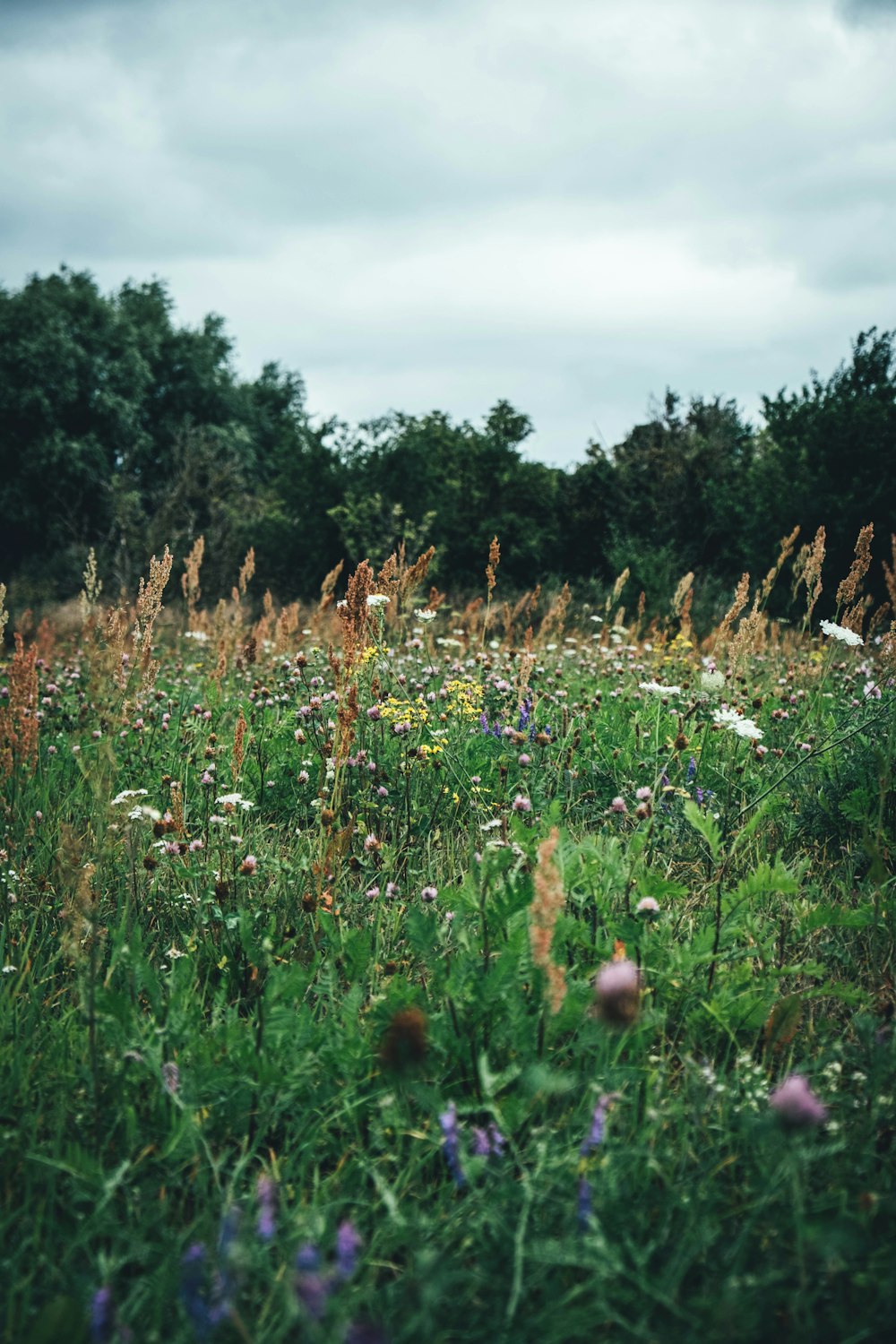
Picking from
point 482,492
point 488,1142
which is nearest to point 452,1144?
point 488,1142

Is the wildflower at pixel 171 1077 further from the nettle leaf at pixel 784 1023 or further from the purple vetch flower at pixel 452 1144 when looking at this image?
the nettle leaf at pixel 784 1023

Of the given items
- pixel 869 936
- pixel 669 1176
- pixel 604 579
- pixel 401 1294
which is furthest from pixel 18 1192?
pixel 604 579

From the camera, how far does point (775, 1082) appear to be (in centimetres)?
176

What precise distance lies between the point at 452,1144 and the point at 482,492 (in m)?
19.3

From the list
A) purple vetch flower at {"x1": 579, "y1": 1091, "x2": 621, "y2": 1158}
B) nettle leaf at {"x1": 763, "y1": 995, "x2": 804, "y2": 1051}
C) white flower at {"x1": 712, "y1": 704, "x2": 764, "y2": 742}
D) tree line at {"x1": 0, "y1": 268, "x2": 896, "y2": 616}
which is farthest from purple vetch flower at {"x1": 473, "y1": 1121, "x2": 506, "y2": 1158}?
tree line at {"x1": 0, "y1": 268, "x2": 896, "y2": 616}

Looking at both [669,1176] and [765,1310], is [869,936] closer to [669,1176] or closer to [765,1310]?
[669,1176]

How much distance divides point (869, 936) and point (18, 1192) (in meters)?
2.19

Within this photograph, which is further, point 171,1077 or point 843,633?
point 843,633

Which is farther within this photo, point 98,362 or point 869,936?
point 98,362

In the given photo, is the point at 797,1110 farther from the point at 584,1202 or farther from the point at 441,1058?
the point at 441,1058

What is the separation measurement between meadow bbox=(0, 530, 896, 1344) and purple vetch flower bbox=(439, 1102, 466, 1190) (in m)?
0.01

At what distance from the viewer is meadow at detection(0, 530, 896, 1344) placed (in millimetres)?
1169

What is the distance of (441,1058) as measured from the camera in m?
1.67

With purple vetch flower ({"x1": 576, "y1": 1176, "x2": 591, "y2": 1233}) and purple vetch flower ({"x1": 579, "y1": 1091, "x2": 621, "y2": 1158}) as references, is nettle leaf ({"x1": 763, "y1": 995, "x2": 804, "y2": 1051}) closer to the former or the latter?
purple vetch flower ({"x1": 579, "y1": 1091, "x2": 621, "y2": 1158})
